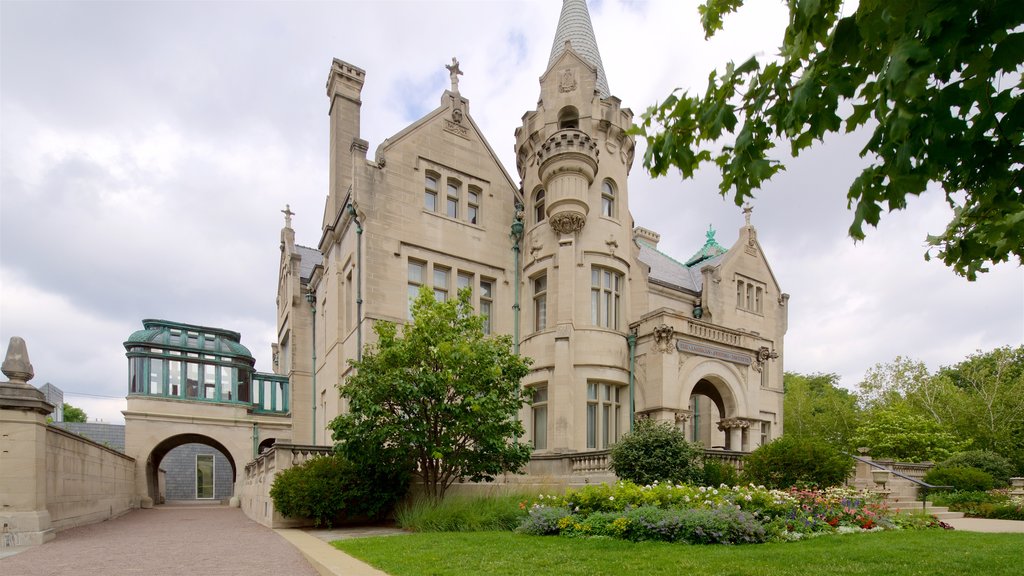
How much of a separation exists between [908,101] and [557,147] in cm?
1975

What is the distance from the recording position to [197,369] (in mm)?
34094

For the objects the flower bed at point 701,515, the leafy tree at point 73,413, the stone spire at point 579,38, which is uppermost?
the stone spire at point 579,38

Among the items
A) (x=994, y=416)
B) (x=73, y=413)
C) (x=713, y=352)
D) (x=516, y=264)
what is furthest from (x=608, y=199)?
(x=73, y=413)

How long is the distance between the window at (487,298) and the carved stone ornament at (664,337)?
6.20m

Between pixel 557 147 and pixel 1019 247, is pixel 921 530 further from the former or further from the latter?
pixel 557 147

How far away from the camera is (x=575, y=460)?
19.8 meters

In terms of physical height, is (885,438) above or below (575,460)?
below

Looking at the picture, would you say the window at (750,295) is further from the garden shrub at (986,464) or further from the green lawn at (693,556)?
the green lawn at (693,556)

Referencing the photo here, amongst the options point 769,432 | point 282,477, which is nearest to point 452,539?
point 282,477

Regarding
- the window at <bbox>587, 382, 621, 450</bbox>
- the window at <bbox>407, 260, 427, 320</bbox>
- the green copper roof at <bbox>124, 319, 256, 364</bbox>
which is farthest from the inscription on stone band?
the green copper roof at <bbox>124, 319, 256, 364</bbox>

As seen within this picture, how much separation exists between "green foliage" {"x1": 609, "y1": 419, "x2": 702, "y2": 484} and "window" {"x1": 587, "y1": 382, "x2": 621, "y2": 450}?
15.8 ft

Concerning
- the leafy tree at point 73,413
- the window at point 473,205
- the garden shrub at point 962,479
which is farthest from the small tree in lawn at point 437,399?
the leafy tree at point 73,413

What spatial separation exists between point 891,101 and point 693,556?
6482 mm

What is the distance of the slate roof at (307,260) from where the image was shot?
33194mm
